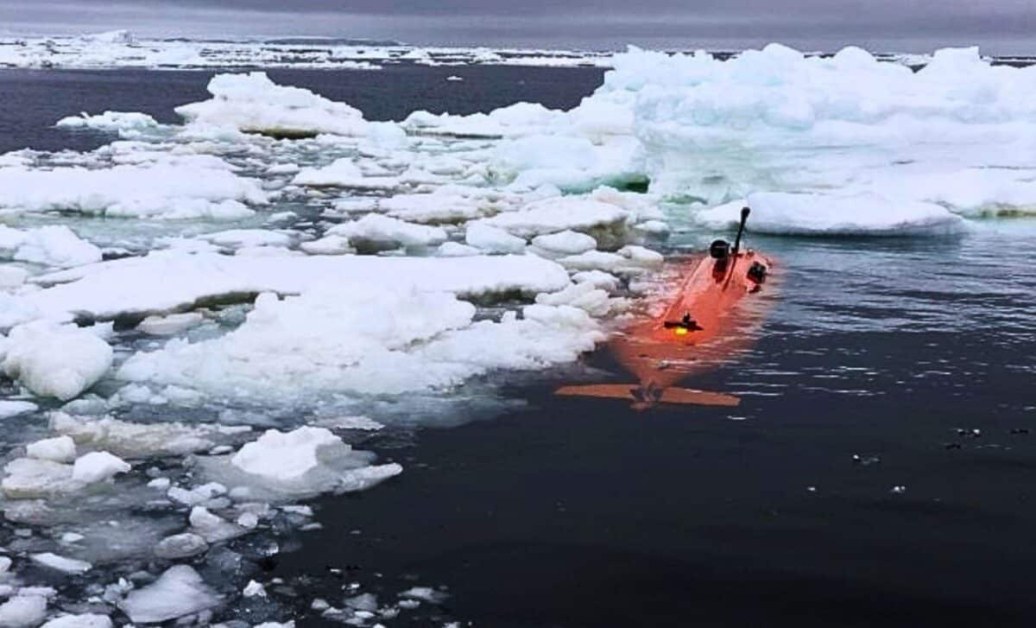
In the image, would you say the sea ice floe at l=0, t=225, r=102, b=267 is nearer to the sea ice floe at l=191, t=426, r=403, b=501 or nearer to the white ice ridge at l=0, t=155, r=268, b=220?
the white ice ridge at l=0, t=155, r=268, b=220

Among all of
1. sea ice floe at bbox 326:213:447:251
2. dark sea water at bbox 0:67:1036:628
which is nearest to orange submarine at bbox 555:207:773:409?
dark sea water at bbox 0:67:1036:628

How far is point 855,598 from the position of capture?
19.9ft

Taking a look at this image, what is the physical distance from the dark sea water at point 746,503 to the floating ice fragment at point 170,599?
441 mm

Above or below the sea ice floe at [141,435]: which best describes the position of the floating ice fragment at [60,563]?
above

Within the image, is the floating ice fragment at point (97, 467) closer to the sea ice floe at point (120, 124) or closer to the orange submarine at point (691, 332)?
the orange submarine at point (691, 332)

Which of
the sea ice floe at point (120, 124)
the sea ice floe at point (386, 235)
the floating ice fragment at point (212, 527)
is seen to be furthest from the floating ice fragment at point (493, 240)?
the sea ice floe at point (120, 124)

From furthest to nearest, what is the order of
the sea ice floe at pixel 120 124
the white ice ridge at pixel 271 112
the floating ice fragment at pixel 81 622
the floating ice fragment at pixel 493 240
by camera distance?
the sea ice floe at pixel 120 124 → the white ice ridge at pixel 271 112 → the floating ice fragment at pixel 493 240 → the floating ice fragment at pixel 81 622

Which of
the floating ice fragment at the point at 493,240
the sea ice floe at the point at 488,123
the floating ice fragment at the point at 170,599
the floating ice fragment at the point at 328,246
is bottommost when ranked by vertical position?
the sea ice floe at the point at 488,123

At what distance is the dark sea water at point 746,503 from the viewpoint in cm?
604

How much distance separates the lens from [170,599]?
5742 mm

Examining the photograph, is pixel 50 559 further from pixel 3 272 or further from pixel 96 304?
pixel 3 272

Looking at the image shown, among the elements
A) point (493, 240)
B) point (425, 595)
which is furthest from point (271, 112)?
point (425, 595)

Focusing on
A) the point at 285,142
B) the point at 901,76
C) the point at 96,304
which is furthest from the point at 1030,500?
Answer: the point at 285,142

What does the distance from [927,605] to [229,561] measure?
11.8 ft
